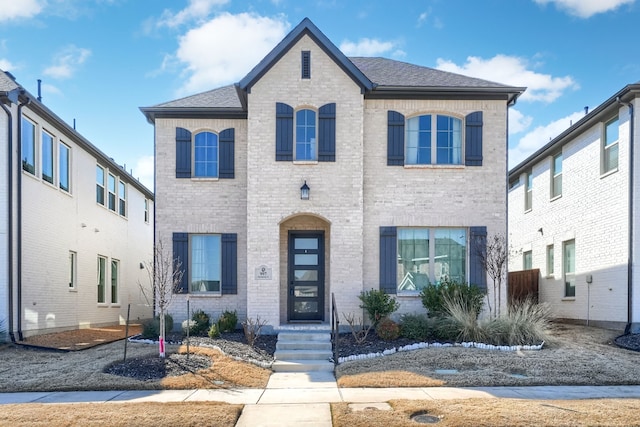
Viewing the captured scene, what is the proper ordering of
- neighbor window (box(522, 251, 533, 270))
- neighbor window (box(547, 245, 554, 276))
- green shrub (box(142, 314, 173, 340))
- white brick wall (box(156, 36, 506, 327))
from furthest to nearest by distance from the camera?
neighbor window (box(522, 251, 533, 270)) < neighbor window (box(547, 245, 554, 276)) < white brick wall (box(156, 36, 506, 327)) < green shrub (box(142, 314, 173, 340))

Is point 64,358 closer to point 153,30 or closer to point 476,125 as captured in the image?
point 153,30

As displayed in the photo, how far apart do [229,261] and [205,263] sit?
69cm

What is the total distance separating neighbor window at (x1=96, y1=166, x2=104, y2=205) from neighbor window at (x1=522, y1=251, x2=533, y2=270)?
15592 mm

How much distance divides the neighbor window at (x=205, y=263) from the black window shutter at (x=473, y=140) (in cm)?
661

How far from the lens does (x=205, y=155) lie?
13781 millimetres

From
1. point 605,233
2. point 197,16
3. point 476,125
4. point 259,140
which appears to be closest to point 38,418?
point 259,140

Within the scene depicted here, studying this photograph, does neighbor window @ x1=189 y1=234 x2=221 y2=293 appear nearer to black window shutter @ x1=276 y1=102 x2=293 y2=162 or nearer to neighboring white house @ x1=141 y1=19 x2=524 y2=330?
neighboring white house @ x1=141 y1=19 x2=524 y2=330

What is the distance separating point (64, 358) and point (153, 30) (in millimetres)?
7652

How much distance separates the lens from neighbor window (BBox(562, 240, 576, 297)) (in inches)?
632

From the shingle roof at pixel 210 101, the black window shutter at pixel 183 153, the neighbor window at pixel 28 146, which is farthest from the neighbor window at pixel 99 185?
the black window shutter at pixel 183 153

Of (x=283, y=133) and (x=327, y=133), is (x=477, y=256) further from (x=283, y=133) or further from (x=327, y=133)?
(x=283, y=133)

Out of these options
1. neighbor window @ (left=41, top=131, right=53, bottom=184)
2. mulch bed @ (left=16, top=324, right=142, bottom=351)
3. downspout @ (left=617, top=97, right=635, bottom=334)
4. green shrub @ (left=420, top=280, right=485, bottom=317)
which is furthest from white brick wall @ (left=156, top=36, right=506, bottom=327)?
neighbor window @ (left=41, top=131, right=53, bottom=184)

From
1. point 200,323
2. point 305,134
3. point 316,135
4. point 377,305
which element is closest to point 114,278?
point 200,323

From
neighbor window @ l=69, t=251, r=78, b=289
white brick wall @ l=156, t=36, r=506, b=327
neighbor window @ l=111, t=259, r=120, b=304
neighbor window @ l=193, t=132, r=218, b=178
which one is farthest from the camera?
neighbor window @ l=111, t=259, r=120, b=304
